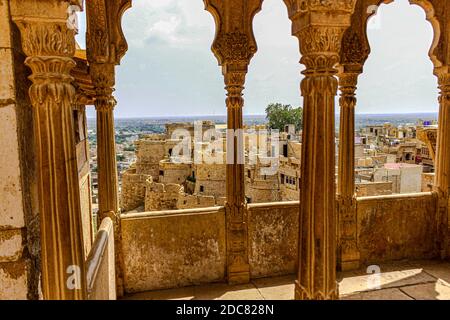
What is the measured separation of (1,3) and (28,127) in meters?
0.94

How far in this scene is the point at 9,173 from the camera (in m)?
2.73

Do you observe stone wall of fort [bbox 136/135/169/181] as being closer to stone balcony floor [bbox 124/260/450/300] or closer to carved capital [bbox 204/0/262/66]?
stone balcony floor [bbox 124/260/450/300]

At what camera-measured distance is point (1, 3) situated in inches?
102

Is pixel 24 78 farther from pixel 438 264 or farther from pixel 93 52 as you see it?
pixel 438 264

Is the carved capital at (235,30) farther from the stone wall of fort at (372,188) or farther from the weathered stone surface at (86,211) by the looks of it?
the stone wall of fort at (372,188)

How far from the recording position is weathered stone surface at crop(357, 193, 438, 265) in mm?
6738

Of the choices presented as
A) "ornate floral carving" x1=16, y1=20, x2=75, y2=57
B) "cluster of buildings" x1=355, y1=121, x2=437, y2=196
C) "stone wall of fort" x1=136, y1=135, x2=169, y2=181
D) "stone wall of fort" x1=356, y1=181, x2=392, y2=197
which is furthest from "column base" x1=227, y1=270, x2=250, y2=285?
"stone wall of fort" x1=136, y1=135, x2=169, y2=181

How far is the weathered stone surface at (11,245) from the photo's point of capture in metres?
2.77

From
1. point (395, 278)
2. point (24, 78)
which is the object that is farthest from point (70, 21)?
point (395, 278)

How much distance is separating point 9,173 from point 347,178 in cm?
546

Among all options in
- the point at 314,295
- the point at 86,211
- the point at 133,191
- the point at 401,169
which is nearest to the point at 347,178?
the point at 314,295

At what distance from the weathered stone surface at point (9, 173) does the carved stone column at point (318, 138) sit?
2.45m

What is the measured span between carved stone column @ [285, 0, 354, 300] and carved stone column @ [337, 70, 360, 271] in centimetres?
329
